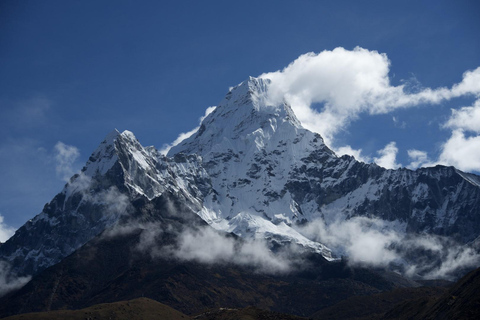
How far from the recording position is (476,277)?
19638cm

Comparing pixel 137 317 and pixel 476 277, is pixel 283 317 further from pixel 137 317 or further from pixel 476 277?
pixel 476 277

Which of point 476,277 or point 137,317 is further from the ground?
point 476,277

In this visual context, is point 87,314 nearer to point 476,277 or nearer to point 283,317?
point 283,317

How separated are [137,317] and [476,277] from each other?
101 m

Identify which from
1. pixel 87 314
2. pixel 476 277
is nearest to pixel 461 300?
pixel 476 277

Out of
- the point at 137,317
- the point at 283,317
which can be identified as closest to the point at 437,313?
the point at 283,317

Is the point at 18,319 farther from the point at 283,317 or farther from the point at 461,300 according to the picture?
the point at 461,300

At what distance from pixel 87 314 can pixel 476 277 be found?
11413 centimetres

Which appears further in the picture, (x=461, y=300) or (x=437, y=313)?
(x=437, y=313)

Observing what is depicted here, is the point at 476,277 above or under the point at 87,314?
above

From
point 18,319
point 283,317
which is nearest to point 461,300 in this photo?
point 283,317

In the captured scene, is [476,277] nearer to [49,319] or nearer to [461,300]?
[461,300]

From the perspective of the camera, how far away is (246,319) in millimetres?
194250

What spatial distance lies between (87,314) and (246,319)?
151 feet
